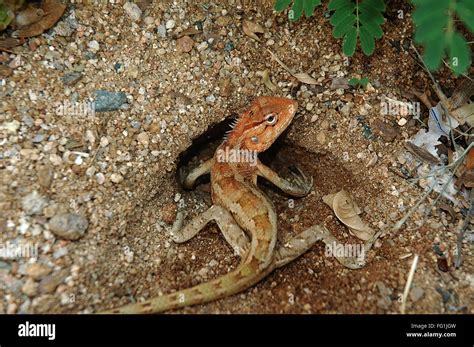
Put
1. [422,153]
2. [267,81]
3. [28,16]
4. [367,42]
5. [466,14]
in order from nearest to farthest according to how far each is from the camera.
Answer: [466,14] < [367,42] < [28,16] < [422,153] < [267,81]

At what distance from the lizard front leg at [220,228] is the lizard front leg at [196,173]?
601mm

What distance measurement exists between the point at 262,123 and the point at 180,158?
1.10 meters

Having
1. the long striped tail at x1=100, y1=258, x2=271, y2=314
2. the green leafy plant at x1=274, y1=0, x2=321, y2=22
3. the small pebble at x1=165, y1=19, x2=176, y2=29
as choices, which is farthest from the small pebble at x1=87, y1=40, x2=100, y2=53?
the long striped tail at x1=100, y1=258, x2=271, y2=314

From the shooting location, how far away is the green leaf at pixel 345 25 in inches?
195

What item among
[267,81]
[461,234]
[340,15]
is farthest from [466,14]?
[267,81]

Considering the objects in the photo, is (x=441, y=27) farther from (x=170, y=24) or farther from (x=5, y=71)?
(x=5, y=71)

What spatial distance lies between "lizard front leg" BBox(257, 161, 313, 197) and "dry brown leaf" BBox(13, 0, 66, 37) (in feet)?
9.67

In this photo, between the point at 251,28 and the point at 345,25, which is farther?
the point at 251,28

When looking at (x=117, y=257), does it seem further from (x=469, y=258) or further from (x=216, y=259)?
(x=469, y=258)

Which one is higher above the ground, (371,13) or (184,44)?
(371,13)

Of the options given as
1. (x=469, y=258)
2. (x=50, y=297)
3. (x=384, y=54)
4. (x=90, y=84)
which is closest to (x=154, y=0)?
(x=90, y=84)

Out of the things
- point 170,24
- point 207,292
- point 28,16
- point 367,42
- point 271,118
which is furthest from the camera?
point 170,24

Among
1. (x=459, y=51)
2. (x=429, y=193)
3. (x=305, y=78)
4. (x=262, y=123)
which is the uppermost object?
(x=459, y=51)

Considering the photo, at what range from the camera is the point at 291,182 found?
606 cm
